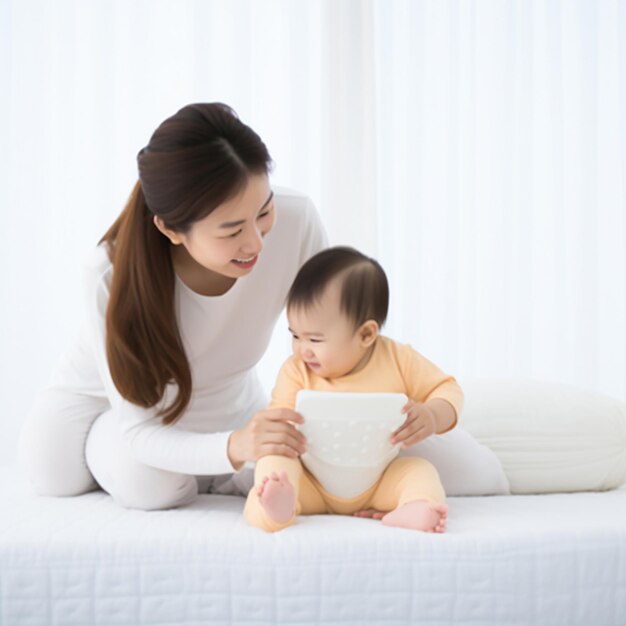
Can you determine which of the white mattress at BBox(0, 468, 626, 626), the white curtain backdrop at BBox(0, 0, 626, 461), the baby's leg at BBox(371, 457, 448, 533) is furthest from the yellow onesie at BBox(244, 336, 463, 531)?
the white curtain backdrop at BBox(0, 0, 626, 461)

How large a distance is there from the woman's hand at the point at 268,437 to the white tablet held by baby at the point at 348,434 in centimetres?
3

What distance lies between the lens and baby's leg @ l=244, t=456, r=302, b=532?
50.0 inches

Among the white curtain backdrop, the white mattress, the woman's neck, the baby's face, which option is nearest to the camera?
the white mattress

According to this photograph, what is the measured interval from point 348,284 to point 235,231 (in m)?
0.23

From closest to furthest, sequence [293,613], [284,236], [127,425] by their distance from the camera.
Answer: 1. [293,613]
2. [127,425]
3. [284,236]

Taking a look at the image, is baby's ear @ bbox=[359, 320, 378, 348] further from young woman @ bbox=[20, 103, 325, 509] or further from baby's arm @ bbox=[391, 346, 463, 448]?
young woman @ bbox=[20, 103, 325, 509]

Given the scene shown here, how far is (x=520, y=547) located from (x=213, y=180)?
0.76 metres

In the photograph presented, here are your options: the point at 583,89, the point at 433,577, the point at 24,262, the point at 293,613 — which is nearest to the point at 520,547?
the point at 433,577

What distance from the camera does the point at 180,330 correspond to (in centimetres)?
158

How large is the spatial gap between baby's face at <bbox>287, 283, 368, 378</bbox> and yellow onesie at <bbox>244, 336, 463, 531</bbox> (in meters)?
0.05

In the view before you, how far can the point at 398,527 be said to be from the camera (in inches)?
51.4

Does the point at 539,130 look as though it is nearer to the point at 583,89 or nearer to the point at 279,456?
the point at 583,89

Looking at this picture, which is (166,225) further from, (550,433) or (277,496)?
(550,433)

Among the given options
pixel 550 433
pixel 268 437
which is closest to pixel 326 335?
pixel 268 437
